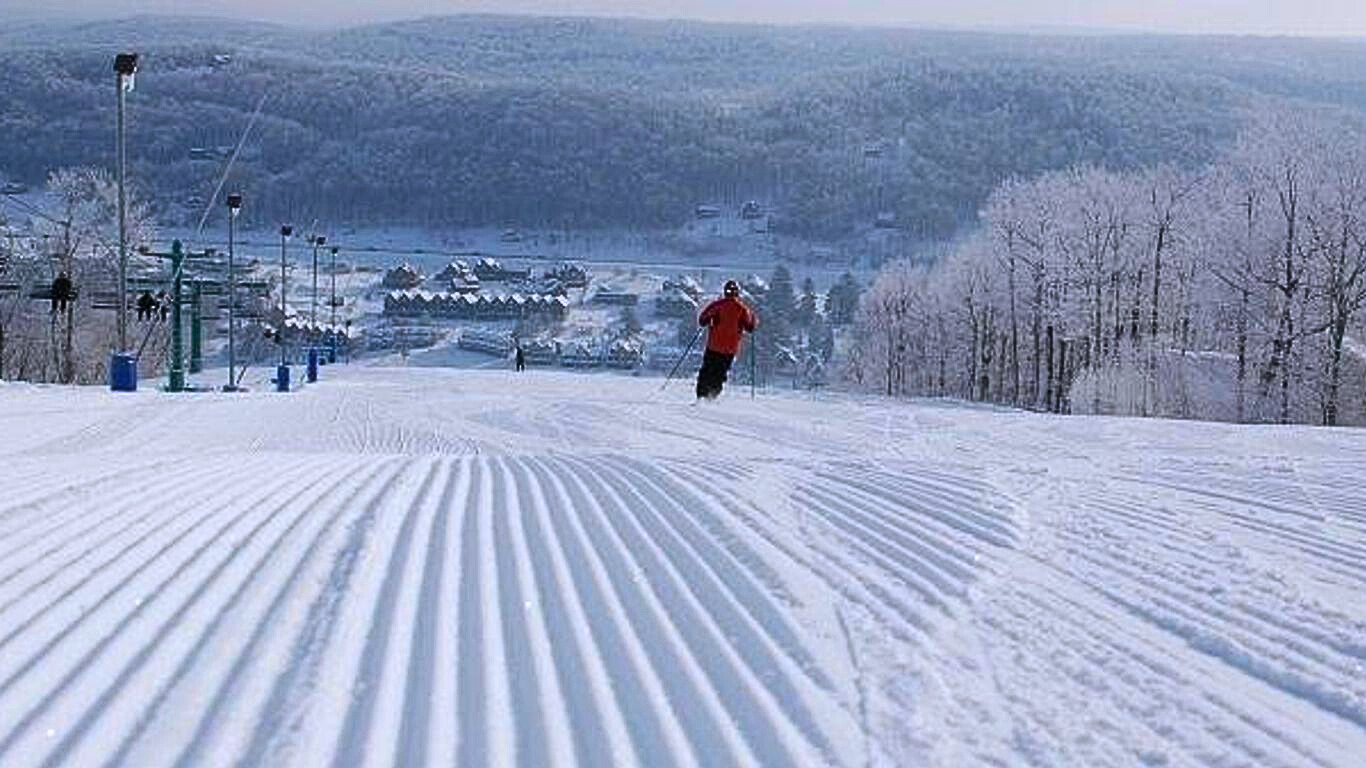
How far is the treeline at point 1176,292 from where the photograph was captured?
41.2 m

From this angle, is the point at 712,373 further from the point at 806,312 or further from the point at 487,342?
the point at 806,312

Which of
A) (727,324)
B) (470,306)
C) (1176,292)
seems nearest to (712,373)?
(727,324)

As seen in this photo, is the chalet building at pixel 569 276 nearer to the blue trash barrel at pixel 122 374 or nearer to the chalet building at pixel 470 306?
the chalet building at pixel 470 306

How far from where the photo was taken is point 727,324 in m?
20.3

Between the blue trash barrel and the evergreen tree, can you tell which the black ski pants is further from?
the evergreen tree

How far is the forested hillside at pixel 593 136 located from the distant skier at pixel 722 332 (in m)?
98.1

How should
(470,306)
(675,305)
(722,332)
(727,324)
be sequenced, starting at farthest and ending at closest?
1. (470,306)
2. (675,305)
3. (722,332)
4. (727,324)

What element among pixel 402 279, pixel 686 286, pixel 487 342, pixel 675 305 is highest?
pixel 402 279

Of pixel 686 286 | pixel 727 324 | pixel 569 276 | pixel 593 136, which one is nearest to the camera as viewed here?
pixel 727 324

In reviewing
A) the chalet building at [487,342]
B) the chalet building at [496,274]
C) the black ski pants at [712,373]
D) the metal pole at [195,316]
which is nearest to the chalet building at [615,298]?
the chalet building at [496,274]

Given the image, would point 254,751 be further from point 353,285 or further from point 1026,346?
point 353,285

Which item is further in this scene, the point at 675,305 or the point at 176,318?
the point at 675,305

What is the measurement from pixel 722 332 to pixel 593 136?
446 feet

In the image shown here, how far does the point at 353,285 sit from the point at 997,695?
113257 millimetres
